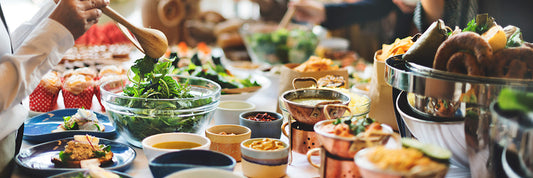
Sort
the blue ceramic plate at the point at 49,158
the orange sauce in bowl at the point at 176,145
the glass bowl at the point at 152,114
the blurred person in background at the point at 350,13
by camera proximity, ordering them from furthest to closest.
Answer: the blurred person in background at the point at 350,13, the glass bowl at the point at 152,114, the orange sauce in bowl at the point at 176,145, the blue ceramic plate at the point at 49,158

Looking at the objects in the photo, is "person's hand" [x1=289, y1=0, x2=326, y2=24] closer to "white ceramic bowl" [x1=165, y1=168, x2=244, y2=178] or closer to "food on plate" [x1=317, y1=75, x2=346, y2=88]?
"food on plate" [x1=317, y1=75, x2=346, y2=88]

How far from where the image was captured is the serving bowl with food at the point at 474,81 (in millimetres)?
1003

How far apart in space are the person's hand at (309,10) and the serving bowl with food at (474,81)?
8.82ft

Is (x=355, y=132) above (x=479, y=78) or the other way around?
the other way around

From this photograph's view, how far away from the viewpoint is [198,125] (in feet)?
5.03

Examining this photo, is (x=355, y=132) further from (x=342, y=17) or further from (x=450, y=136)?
(x=342, y=17)

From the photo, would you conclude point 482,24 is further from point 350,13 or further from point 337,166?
point 350,13

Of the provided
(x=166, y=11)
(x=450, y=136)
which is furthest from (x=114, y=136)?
(x=166, y=11)

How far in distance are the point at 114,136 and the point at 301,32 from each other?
253cm

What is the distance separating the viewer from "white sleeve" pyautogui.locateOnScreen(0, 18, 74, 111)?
1072 millimetres

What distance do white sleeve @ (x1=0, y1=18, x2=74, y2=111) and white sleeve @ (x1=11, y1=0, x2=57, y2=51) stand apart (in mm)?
366

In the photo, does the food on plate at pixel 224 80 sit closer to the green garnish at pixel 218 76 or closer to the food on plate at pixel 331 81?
the green garnish at pixel 218 76

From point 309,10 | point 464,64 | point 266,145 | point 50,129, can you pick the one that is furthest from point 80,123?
point 309,10

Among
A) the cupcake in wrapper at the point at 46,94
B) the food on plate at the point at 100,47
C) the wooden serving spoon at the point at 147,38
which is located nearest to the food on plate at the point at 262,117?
the wooden serving spoon at the point at 147,38
